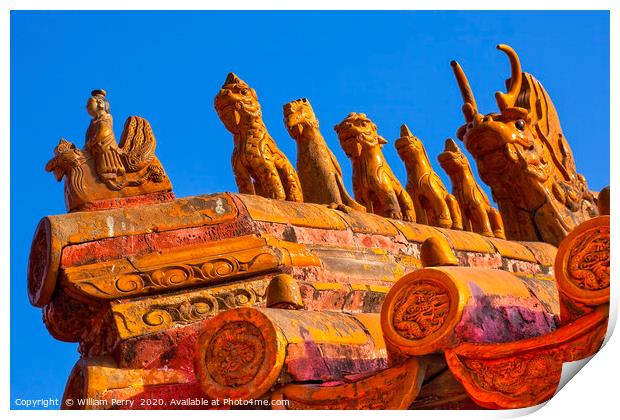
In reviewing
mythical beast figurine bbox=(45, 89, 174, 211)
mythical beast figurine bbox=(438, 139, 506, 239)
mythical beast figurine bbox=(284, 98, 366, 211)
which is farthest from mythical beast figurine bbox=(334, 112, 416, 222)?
mythical beast figurine bbox=(45, 89, 174, 211)

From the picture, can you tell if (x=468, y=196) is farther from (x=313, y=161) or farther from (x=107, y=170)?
(x=107, y=170)

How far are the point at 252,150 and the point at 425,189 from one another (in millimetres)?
2710

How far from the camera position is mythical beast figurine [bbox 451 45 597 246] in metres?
15.4

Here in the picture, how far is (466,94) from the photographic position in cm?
1598

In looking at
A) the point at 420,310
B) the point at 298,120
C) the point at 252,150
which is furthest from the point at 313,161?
the point at 420,310

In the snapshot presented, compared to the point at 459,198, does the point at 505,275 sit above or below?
below

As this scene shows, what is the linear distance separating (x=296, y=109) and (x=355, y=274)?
3086mm

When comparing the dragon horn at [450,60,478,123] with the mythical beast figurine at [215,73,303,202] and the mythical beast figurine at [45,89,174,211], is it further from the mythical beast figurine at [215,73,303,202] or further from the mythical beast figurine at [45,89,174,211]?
the mythical beast figurine at [45,89,174,211]

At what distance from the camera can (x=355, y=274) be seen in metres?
11.7

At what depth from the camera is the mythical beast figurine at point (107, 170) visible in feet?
37.8

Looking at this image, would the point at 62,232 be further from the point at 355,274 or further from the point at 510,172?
the point at 510,172

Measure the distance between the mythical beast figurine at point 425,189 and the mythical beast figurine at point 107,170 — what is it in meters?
4.08

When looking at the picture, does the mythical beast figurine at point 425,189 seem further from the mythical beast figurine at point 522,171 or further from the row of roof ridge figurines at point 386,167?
the mythical beast figurine at point 522,171

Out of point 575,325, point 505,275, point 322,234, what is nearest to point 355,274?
point 322,234
